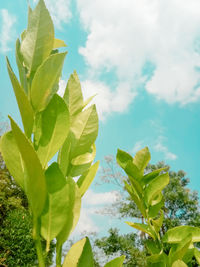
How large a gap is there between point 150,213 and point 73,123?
47 centimetres

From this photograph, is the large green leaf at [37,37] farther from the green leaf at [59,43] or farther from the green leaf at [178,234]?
the green leaf at [178,234]

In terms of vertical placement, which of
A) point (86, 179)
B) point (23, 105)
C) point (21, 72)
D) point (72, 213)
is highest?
point (21, 72)

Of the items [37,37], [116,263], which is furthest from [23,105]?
[116,263]

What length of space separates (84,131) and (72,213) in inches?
8.1

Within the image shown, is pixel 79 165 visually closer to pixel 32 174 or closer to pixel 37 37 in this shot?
pixel 32 174

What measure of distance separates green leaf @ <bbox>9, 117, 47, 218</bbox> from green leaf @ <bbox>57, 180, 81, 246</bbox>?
0.07 m

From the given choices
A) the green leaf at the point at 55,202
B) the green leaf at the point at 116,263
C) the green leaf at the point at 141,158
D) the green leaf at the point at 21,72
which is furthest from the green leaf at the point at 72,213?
the green leaf at the point at 141,158

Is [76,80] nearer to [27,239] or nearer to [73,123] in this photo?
[73,123]

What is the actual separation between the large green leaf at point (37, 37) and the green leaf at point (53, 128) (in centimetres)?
14

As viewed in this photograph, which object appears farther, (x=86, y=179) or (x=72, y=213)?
(x=86, y=179)

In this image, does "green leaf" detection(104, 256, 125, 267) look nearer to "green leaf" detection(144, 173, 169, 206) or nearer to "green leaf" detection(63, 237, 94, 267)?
"green leaf" detection(63, 237, 94, 267)

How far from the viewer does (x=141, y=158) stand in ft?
3.18

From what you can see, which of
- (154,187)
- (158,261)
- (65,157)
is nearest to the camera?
(65,157)

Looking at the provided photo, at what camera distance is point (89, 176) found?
0.73m
